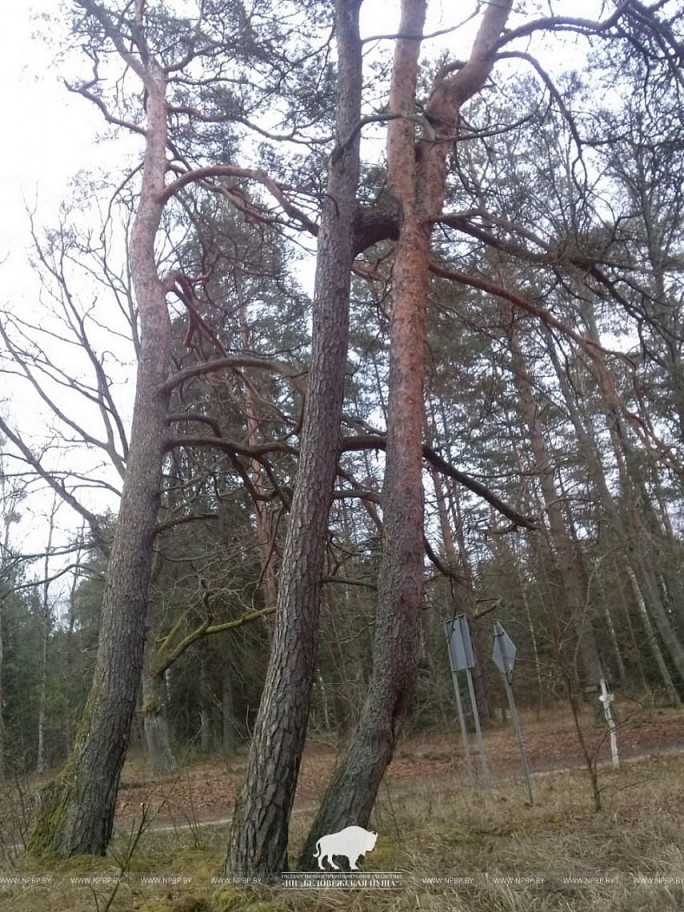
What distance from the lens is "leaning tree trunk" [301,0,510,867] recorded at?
13.7ft

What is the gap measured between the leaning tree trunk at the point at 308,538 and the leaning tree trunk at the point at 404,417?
36 centimetres

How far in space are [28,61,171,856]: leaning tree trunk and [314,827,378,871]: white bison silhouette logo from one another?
2.04 metres

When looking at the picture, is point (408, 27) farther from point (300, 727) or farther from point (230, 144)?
point (300, 727)

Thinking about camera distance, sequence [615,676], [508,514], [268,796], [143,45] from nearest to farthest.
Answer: [268,796], [508,514], [143,45], [615,676]

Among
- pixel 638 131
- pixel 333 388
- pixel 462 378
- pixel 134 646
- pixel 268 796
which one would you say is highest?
pixel 638 131

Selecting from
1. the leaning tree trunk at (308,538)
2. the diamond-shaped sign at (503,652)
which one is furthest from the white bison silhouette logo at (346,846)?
the diamond-shaped sign at (503,652)

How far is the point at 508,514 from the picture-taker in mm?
5867

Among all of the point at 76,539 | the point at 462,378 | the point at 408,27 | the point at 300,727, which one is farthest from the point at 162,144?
the point at 76,539

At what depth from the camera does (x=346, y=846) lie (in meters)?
3.89

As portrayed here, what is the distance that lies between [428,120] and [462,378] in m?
2.65

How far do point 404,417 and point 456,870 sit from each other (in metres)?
2.70

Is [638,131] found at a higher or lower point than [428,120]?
lower

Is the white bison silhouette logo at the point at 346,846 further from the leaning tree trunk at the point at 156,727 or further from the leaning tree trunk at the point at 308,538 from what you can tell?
the leaning tree trunk at the point at 156,727

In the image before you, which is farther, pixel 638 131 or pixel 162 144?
pixel 162 144
